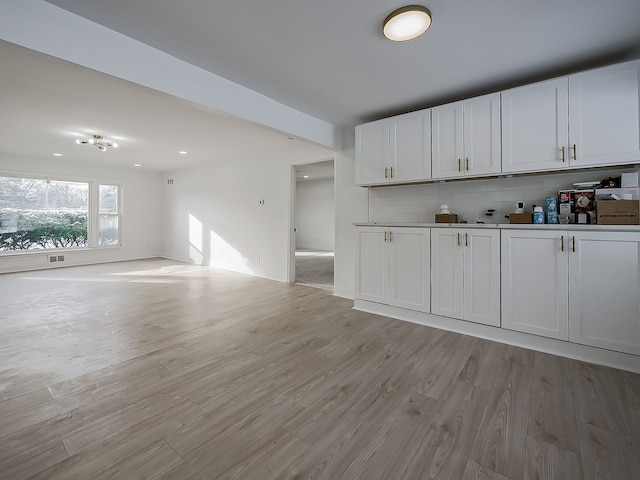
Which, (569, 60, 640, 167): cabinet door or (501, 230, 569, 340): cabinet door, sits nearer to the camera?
(569, 60, 640, 167): cabinet door

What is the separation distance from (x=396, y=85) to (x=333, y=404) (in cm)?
293

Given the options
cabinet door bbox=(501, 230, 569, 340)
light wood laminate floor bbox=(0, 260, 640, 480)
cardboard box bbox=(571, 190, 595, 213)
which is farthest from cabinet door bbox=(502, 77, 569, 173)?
light wood laminate floor bbox=(0, 260, 640, 480)

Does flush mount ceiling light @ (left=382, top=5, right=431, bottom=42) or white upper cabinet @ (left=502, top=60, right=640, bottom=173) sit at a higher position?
flush mount ceiling light @ (left=382, top=5, right=431, bottom=42)

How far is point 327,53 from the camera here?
2379mm

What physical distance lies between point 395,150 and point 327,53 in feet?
4.74

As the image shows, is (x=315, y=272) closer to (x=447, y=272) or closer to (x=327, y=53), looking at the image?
(x=447, y=272)

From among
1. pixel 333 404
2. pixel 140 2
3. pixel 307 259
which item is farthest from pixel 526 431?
pixel 307 259

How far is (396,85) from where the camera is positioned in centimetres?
294

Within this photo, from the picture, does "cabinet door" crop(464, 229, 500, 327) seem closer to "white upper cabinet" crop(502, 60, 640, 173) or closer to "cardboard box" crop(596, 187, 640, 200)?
"white upper cabinet" crop(502, 60, 640, 173)

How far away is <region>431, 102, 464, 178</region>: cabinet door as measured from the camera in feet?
9.92

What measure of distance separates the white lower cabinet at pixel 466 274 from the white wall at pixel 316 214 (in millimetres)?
7608

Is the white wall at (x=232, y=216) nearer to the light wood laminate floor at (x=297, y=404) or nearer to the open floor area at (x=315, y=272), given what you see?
the open floor area at (x=315, y=272)

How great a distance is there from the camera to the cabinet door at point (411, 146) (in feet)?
10.6

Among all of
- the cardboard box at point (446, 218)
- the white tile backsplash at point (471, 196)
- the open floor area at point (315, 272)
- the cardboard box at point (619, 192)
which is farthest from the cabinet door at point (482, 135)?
the open floor area at point (315, 272)
